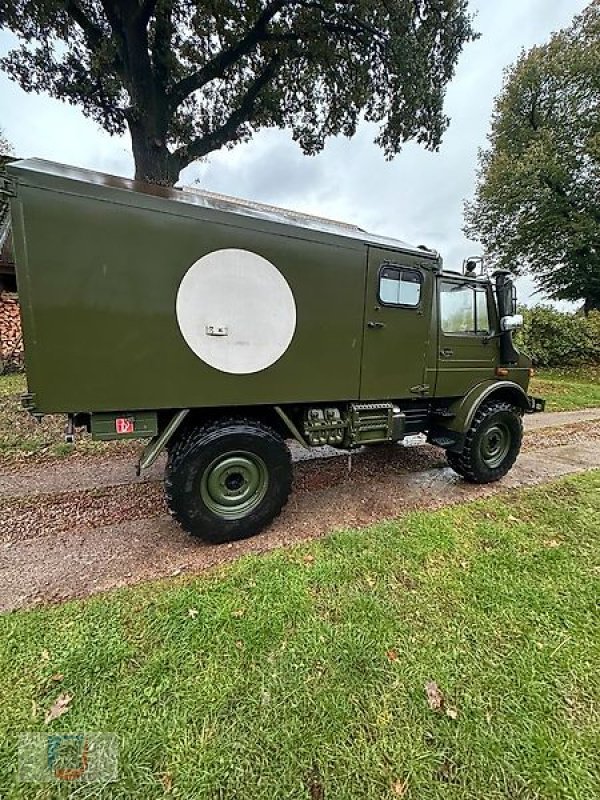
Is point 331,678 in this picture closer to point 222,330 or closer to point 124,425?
point 124,425

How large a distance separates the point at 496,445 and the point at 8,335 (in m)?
11.5

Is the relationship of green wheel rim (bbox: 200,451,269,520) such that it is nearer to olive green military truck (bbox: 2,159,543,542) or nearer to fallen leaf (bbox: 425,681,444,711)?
olive green military truck (bbox: 2,159,543,542)

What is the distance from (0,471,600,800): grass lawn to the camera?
1.59 m

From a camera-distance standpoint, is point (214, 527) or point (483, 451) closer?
point (214, 527)

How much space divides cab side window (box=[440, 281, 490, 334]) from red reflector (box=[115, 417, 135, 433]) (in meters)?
3.29

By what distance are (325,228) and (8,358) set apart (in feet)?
33.1

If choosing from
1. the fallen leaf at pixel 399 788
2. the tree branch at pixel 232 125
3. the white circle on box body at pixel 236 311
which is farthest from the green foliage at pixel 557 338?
the fallen leaf at pixel 399 788

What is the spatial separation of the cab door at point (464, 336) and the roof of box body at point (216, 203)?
567 mm

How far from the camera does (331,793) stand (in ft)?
5.02

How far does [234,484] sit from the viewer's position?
3324mm

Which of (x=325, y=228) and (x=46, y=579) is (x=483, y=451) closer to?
(x=325, y=228)

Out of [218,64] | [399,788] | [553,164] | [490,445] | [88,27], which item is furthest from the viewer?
[553,164]

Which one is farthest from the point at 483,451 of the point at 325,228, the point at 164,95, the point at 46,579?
the point at 164,95

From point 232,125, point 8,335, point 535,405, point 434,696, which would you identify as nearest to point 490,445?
point 535,405
